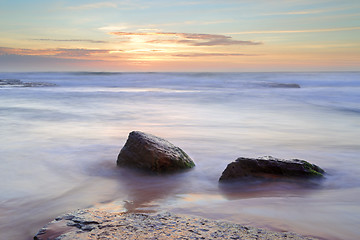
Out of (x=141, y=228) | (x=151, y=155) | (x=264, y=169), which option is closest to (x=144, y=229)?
(x=141, y=228)

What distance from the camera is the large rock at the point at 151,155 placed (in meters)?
4.48

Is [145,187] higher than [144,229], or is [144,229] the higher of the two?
[144,229]

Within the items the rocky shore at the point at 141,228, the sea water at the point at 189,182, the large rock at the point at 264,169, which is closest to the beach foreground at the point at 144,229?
the rocky shore at the point at 141,228

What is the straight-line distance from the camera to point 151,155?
14.7ft

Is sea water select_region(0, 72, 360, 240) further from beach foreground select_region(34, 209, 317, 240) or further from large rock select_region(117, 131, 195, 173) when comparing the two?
beach foreground select_region(34, 209, 317, 240)

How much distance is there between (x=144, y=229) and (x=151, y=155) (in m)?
2.10

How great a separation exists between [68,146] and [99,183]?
2604mm

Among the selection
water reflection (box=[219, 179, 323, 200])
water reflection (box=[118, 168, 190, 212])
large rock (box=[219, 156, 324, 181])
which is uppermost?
large rock (box=[219, 156, 324, 181])

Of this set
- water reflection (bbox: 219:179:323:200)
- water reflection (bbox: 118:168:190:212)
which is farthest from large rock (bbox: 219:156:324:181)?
water reflection (bbox: 118:168:190:212)

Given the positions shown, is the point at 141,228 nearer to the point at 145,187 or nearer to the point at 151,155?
the point at 145,187

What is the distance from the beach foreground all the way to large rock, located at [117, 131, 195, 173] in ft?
5.61

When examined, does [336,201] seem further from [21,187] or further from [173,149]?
[21,187]

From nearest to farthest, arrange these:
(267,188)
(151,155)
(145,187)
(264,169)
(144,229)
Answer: (144,229) < (267,188) < (145,187) < (264,169) < (151,155)

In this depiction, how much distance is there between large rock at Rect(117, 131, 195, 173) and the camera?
4480mm
